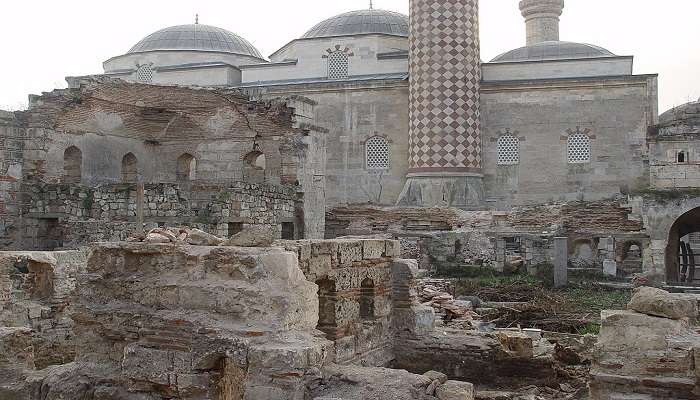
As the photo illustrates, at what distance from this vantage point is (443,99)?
19609 mm

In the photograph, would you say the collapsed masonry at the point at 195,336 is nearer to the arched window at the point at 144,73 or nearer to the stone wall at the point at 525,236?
the stone wall at the point at 525,236

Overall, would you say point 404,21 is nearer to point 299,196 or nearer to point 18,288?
point 299,196

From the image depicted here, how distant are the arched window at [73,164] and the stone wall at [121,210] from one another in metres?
1.68

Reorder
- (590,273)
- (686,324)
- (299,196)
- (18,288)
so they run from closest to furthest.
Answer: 1. (686,324)
2. (18,288)
3. (590,273)
4. (299,196)

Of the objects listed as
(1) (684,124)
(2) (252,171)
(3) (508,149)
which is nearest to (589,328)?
(2) (252,171)

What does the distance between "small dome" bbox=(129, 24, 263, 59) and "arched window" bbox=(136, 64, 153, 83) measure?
0.67 m

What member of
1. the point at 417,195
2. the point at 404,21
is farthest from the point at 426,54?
the point at 404,21

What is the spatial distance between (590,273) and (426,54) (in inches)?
319

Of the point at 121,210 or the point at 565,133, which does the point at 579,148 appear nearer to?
the point at 565,133

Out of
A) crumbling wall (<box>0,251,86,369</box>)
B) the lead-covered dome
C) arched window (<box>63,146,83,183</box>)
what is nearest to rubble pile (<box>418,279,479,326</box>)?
crumbling wall (<box>0,251,86,369</box>)

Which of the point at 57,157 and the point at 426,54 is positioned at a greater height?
the point at 426,54

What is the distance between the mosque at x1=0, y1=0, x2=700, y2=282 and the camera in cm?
1372

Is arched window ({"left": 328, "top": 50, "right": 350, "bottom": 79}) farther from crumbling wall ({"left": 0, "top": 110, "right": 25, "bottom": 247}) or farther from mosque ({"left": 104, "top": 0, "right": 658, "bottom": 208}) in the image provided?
crumbling wall ({"left": 0, "top": 110, "right": 25, "bottom": 247})

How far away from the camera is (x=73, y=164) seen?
15.3 meters
